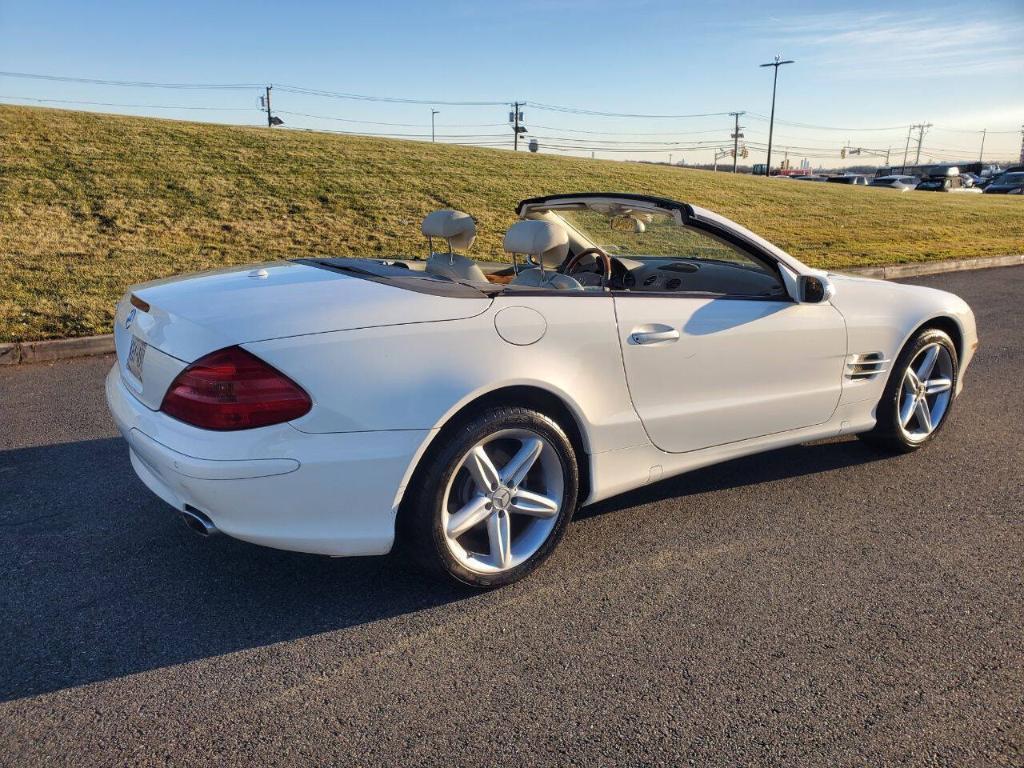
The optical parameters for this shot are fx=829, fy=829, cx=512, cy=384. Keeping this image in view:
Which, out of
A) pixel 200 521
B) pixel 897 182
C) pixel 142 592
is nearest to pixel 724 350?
pixel 200 521

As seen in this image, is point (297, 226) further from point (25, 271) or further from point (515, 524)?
point (515, 524)

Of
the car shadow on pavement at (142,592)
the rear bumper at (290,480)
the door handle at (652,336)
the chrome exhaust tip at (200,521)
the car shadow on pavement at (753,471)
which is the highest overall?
the door handle at (652,336)

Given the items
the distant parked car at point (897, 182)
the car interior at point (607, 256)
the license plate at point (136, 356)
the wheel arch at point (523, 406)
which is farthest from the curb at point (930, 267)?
the distant parked car at point (897, 182)

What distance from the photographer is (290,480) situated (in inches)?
103

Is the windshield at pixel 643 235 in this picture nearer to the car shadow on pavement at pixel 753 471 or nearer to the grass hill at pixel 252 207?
the car shadow on pavement at pixel 753 471

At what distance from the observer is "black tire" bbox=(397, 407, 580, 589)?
280 centimetres

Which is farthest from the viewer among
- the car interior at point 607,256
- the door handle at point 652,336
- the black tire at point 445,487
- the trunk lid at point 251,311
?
the car interior at point 607,256

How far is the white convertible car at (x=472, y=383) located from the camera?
104 inches

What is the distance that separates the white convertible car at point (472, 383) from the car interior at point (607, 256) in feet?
0.05

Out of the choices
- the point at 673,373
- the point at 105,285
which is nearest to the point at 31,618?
the point at 673,373

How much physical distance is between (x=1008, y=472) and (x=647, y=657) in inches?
108

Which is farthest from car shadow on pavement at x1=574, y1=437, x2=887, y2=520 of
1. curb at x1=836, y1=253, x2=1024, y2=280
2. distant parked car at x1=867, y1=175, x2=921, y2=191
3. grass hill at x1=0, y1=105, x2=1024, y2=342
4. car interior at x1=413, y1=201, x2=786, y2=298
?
distant parked car at x1=867, y1=175, x2=921, y2=191

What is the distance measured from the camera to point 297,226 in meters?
13.0

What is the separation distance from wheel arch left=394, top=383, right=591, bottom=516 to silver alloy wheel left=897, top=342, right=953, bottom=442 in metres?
2.10
